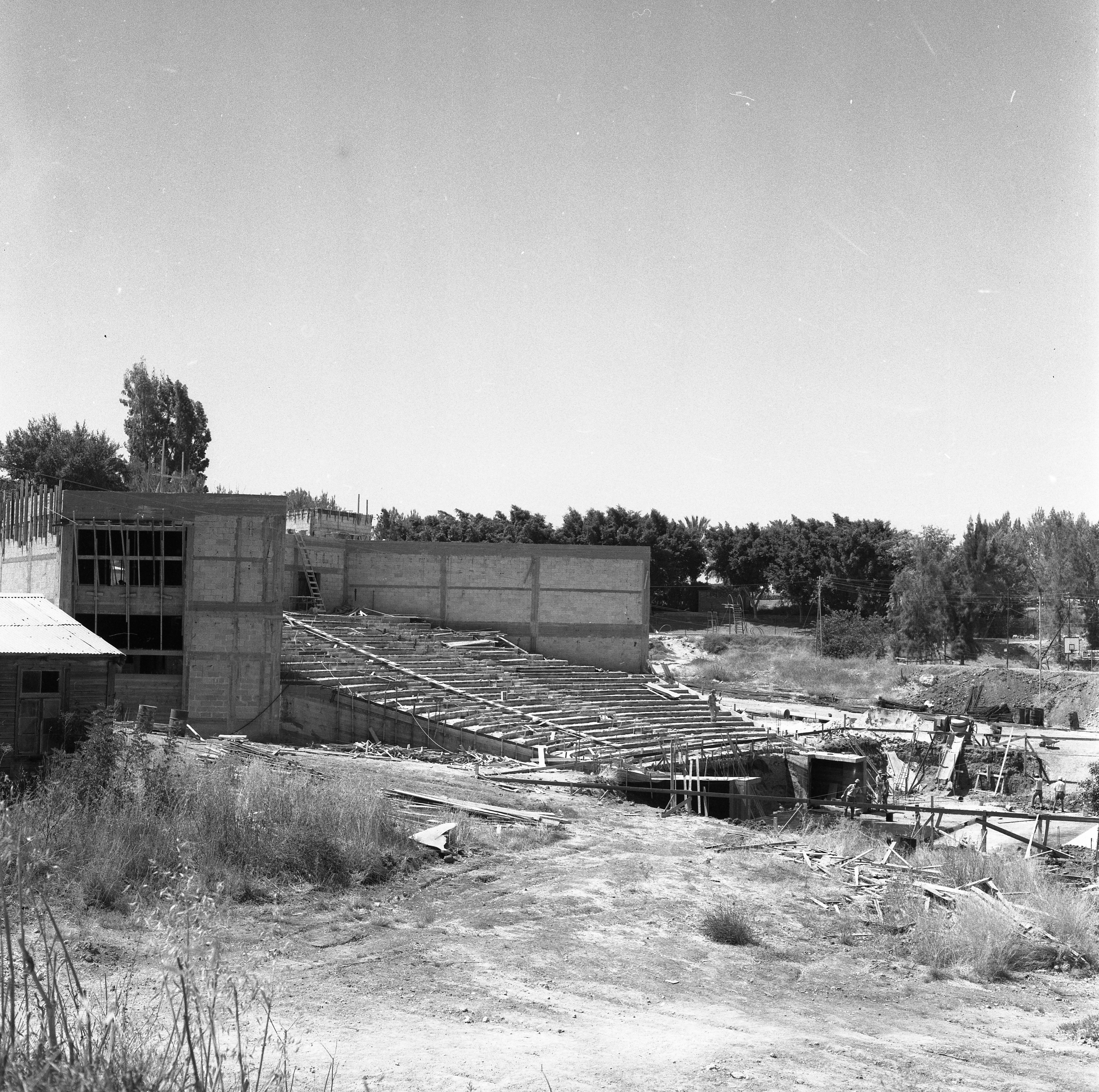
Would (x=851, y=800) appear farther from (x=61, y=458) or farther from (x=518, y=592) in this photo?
(x=61, y=458)

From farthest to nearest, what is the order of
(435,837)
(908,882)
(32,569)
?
(32,569) < (435,837) < (908,882)

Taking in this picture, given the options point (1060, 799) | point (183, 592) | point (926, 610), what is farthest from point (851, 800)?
point (926, 610)

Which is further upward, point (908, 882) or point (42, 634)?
point (42, 634)

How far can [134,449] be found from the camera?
64.6 m

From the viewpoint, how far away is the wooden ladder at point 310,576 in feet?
132

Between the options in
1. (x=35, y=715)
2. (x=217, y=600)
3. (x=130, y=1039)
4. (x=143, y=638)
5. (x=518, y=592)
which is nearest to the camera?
(x=130, y=1039)

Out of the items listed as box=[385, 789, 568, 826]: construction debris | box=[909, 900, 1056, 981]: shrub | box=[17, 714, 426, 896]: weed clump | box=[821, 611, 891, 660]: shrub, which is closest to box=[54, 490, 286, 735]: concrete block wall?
box=[385, 789, 568, 826]: construction debris

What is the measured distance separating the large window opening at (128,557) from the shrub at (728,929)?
68.5 feet

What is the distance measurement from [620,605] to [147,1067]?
37.0 metres

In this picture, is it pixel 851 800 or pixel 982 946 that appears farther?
pixel 851 800

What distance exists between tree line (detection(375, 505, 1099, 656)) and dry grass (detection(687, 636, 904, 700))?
211 inches

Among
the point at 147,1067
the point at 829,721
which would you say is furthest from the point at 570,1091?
the point at 829,721

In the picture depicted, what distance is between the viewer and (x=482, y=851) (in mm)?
14680

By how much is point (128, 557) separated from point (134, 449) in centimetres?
3915
